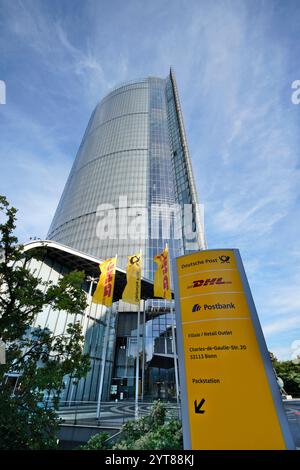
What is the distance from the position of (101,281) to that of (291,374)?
36767mm

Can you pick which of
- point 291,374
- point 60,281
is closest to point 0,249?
point 60,281

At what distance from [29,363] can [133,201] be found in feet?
190

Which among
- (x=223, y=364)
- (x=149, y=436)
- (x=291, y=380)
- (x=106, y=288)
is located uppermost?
(x=106, y=288)

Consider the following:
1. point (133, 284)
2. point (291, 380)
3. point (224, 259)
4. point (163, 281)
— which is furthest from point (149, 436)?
point (291, 380)

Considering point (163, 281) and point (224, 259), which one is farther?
point (163, 281)

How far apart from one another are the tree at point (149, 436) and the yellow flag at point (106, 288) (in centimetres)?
936

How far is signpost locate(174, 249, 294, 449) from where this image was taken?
149 inches

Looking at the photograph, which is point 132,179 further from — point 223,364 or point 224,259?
point 223,364

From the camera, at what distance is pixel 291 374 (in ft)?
122

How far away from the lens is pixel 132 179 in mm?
68625

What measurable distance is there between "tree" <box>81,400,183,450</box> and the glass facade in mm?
19944

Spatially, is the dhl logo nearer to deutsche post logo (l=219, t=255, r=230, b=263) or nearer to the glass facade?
deutsche post logo (l=219, t=255, r=230, b=263)

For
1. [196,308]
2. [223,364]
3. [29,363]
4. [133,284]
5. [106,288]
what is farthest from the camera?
[106,288]

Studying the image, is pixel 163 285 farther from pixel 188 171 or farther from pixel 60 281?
pixel 188 171
